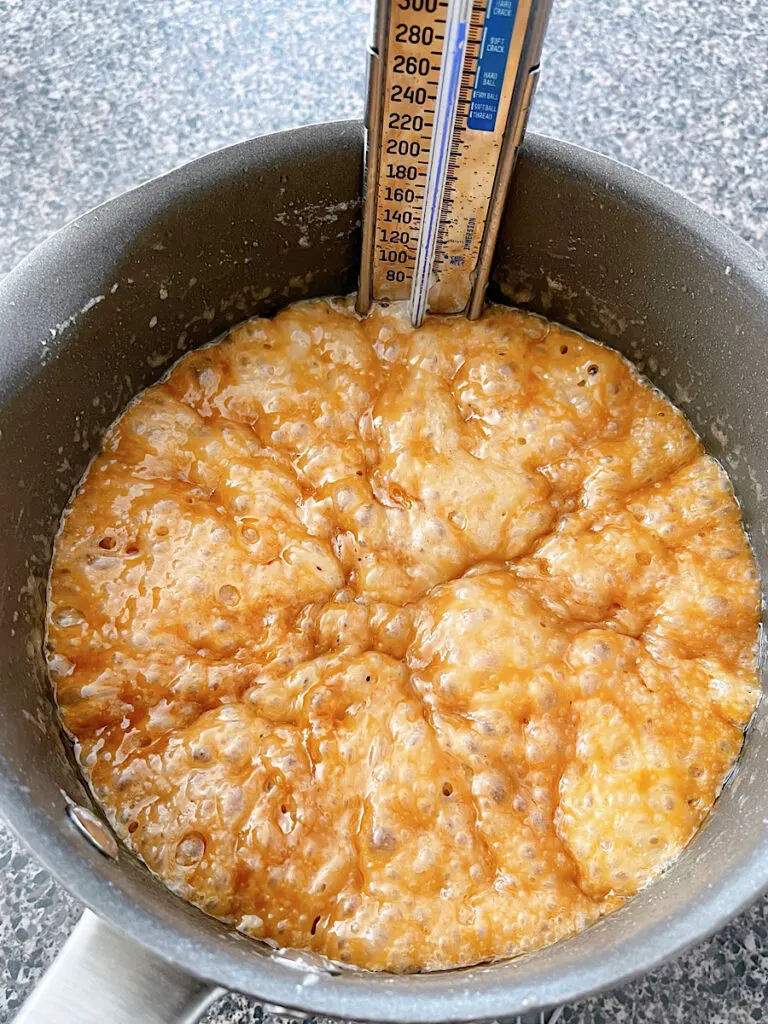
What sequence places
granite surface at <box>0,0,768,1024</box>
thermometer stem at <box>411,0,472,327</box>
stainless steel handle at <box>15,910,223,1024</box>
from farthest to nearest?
granite surface at <box>0,0,768,1024</box>
thermometer stem at <box>411,0,472,327</box>
stainless steel handle at <box>15,910,223,1024</box>

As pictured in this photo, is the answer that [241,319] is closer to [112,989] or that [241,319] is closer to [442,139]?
[442,139]

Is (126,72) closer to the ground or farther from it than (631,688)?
farther from it

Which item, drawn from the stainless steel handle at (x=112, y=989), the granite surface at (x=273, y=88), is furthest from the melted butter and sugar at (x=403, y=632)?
the granite surface at (x=273, y=88)

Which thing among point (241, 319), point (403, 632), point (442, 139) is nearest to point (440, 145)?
point (442, 139)

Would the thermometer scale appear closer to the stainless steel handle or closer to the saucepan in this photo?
the saucepan

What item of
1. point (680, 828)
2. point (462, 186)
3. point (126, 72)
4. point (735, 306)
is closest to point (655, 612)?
point (680, 828)

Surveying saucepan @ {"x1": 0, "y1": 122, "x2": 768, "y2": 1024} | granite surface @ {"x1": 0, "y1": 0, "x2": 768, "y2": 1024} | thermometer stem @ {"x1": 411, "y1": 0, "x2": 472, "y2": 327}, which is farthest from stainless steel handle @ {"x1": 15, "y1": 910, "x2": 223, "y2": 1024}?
granite surface @ {"x1": 0, "y1": 0, "x2": 768, "y2": 1024}

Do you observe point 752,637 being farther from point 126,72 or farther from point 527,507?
point 126,72
